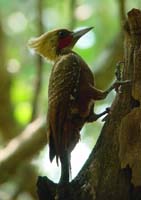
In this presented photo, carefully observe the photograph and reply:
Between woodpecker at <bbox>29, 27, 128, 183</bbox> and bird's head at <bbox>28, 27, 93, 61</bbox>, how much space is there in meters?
0.14

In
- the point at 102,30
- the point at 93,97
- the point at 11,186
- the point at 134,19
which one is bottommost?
the point at 11,186

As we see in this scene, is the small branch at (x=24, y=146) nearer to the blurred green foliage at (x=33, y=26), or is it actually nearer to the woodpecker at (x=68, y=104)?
the woodpecker at (x=68, y=104)

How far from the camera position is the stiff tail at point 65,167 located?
Result: 112 inches

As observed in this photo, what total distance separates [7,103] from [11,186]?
589 millimetres

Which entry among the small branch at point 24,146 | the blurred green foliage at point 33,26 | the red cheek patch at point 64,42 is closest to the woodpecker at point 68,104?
the red cheek patch at point 64,42

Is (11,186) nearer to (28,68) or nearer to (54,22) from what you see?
(28,68)

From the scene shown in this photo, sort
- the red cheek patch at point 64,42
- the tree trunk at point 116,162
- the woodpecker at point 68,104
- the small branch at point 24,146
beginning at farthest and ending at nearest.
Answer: the small branch at point 24,146, the red cheek patch at point 64,42, the woodpecker at point 68,104, the tree trunk at point 116,162

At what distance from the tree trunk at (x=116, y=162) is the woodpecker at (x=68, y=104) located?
8cm

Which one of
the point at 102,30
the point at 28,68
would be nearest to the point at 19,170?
the point at 28,68

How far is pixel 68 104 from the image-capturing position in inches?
125

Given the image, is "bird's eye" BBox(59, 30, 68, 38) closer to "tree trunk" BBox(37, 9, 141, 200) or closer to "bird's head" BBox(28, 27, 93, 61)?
"bird's head" BBox(28, 27, 93, 61)

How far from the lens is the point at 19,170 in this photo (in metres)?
Answer: 4.51

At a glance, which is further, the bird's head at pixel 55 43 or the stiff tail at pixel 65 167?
the bird's head at pixel 55 43

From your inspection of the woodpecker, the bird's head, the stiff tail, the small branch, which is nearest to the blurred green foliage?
the small branch
